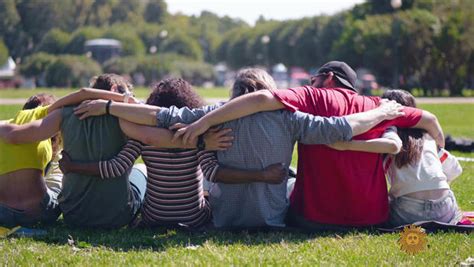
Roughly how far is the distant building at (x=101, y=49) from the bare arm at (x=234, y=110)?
81.5 metres

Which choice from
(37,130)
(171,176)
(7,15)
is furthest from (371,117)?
(7,15)

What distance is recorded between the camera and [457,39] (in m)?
41.8

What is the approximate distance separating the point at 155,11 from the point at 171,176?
11847cm

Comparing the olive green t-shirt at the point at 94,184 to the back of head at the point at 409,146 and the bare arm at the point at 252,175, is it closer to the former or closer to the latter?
the bare arm at the point at 252,175

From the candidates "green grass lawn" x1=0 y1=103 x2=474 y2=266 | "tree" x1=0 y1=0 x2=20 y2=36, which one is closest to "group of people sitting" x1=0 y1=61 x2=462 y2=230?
"green grass lawn" x1=0 y1=103 x2=474 y2=266

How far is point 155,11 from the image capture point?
12106 cm

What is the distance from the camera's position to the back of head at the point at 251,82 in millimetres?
5090

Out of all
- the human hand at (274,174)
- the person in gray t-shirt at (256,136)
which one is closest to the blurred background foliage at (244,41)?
the person in gray t-shirt at (256,136)

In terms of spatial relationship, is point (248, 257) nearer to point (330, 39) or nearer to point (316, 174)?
point (316, 174)

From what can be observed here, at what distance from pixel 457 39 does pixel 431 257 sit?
39506 millimetres

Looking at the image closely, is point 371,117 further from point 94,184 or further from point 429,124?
point 94,184

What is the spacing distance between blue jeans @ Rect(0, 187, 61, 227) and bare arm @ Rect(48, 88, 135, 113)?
0.77 meters

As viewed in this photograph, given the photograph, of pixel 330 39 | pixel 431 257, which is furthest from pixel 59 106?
pixel 330 39

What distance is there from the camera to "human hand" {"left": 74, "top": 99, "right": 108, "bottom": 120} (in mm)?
5012
